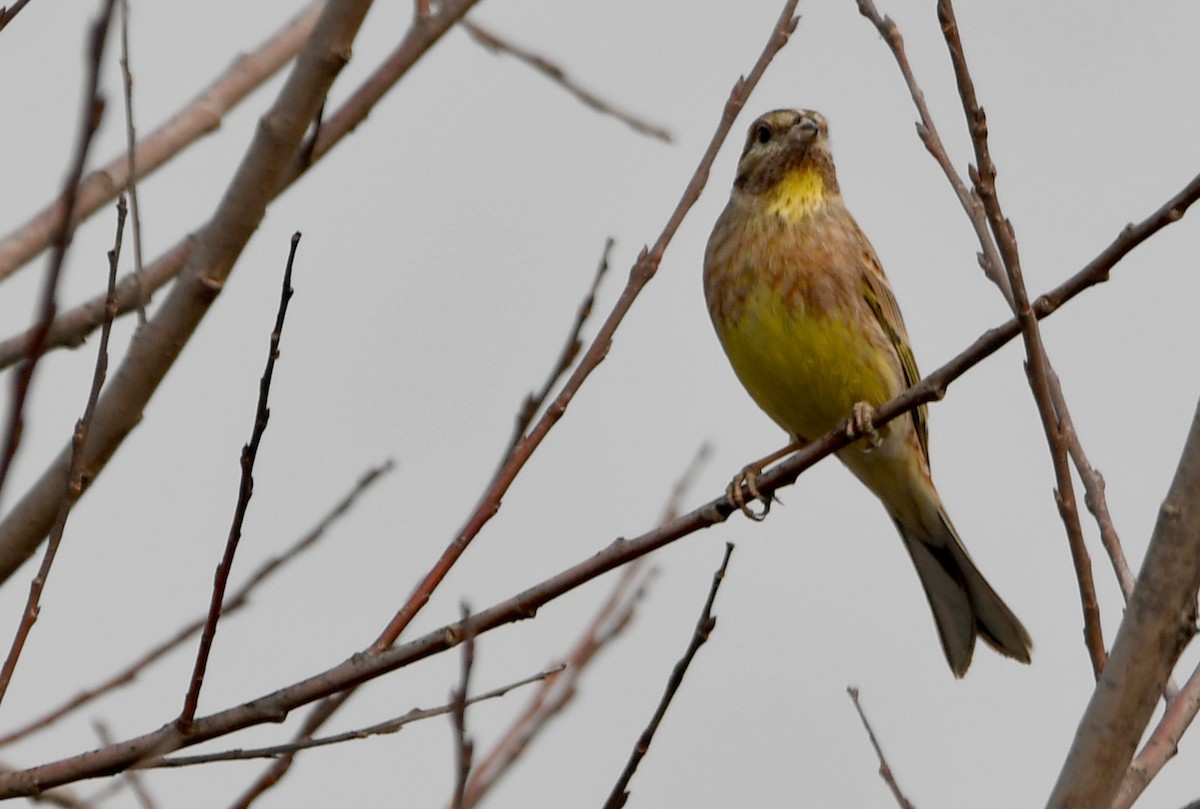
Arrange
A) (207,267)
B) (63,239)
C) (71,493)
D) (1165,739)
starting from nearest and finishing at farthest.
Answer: (63,239), (71,493), (207,267), (1165,739)

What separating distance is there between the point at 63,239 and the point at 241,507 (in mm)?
922

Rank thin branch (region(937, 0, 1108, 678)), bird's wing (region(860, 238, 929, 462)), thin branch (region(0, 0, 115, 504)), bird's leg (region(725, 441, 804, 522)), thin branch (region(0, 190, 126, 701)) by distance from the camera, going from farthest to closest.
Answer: bird's wing (region(860, 238, 929, 462)) < bird's leg (region(725, 441, 804, 522)) < thin branch (region(937, 0, 1108, 678)) < thin branch (region(0, 190, 126, 701)) < thin branch (region(0, 0, 115, 504))

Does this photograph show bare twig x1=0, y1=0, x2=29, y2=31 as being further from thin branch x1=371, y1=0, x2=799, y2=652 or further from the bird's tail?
the bird's tail

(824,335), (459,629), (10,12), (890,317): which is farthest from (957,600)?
(10,12)

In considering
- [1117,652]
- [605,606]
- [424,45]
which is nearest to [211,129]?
[424,45]

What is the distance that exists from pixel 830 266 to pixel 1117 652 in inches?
149

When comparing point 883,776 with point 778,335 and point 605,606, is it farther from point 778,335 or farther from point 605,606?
point 778,335

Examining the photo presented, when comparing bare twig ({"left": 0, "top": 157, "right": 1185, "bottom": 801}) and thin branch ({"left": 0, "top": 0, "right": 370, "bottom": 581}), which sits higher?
thin branch ({"left": 0, "top": 0, "right": 370, "bottom": 581})

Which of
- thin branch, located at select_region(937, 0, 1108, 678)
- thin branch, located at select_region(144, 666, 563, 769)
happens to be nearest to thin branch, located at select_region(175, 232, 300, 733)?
thin branch, located at select_region(144, 666, 563, 769)

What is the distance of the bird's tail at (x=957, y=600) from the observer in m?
6.46

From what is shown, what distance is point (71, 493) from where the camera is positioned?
109 inches

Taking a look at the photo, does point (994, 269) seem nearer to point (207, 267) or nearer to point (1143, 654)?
point (1143, 654)

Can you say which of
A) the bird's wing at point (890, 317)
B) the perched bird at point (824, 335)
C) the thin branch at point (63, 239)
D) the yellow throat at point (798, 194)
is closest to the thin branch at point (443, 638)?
the thin branch at point (63, 239)

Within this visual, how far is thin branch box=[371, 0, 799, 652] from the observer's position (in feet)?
10.4
